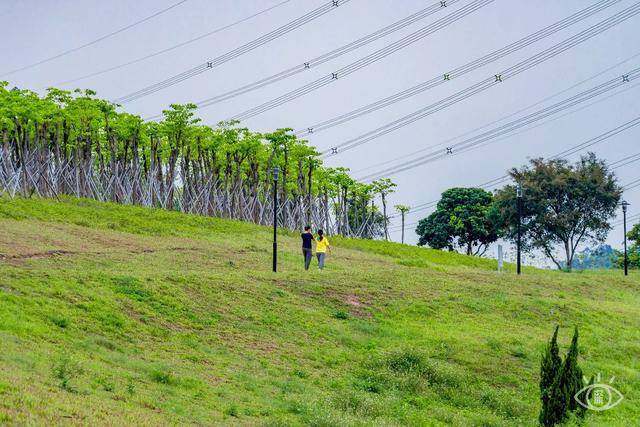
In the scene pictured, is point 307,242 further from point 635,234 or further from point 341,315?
point 635,234

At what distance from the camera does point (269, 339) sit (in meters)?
32.7

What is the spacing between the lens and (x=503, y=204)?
85.7 meters

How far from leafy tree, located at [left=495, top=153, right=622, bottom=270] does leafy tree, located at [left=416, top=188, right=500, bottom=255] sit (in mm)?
28043

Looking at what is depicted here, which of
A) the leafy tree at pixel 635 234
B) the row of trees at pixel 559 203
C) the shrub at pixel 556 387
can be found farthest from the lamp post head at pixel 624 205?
the shrub at pixel 556 387

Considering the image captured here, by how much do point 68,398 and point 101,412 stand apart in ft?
2.75

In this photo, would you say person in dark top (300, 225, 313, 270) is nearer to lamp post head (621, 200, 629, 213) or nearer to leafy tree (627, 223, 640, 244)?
lamp post head (621, 200, 629, 213)

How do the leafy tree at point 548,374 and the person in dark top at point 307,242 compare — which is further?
the person in dark top at point 307,242

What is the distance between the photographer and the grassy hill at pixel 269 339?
889 inches

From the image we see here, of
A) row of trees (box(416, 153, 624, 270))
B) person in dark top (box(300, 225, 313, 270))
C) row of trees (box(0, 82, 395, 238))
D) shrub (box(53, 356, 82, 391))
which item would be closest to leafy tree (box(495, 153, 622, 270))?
row of trees (box(416, 153, 624, 270))

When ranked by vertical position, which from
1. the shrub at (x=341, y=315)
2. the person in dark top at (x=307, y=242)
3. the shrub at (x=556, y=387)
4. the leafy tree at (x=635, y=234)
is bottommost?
the shrub at (x=556, y=387)

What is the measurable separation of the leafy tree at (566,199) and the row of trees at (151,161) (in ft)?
71.4

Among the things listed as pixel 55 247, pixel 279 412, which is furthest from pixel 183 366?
pixel 55 247

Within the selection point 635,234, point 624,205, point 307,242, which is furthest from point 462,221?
point 307,242

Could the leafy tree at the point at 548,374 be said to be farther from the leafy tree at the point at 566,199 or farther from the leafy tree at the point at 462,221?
the leafy tree at the point at 462,221
